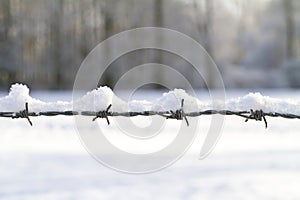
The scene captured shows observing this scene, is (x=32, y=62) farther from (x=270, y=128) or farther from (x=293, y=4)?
(x=270, y=128)

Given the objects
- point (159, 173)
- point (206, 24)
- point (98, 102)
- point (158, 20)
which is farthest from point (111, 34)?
point (98, 102)

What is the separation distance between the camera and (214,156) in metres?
3.63

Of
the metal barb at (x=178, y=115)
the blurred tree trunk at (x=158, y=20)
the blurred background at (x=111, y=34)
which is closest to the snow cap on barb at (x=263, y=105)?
the metal barb at (x=178, y=115)

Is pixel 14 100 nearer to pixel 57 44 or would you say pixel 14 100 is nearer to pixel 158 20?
pixel 57 44

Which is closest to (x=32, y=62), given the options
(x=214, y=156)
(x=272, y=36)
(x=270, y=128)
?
(x=272, y=36)

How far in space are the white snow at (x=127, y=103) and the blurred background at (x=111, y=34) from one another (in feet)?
40.0

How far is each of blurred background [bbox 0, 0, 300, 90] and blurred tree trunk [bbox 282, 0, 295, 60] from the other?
25.5 inches

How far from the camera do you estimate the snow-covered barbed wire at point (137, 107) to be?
3.79ft

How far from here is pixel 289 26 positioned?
1619 centimetres

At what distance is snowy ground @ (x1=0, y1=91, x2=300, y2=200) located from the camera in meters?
2.42

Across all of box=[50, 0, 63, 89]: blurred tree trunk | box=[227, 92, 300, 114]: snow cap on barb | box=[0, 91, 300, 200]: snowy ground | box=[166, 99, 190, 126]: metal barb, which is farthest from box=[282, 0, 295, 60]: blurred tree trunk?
box=[166, 99, 190, 126]: metal barb

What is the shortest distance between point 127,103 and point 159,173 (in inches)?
71.8

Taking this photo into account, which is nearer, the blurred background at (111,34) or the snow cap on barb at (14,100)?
the snow cap on barb at (14,100)

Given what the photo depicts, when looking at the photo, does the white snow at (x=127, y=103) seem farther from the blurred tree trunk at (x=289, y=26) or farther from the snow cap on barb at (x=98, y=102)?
the blurred tree trunk at (x=289, y=26)
